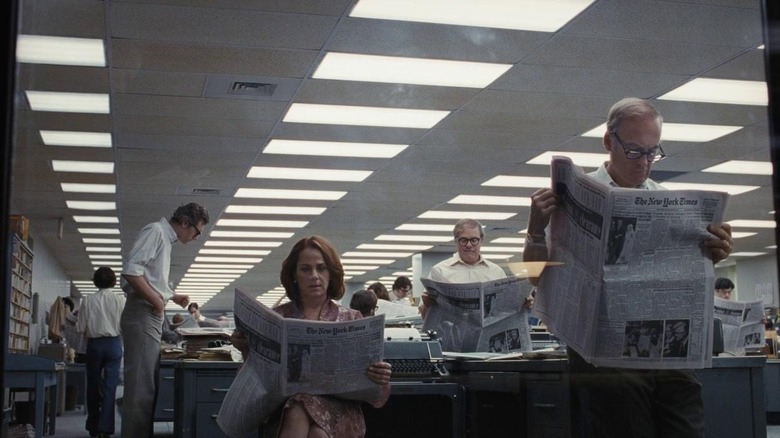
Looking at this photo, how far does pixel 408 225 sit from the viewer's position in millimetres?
4293

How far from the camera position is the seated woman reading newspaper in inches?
98.4

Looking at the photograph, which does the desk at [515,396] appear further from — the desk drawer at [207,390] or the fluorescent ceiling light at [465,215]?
the fluorescent ceiling light at [465,215]

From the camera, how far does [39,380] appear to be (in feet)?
7.86

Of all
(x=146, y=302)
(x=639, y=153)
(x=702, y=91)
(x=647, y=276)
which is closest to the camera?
(x=647, y=276)

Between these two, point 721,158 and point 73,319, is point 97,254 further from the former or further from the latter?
point 721,158

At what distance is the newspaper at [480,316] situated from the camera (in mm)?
3199

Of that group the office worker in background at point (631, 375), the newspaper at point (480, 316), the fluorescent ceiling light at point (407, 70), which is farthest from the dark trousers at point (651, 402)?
the fluorescent ceiling light at point (407, 70)

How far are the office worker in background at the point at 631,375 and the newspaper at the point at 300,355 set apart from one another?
1.56 ft

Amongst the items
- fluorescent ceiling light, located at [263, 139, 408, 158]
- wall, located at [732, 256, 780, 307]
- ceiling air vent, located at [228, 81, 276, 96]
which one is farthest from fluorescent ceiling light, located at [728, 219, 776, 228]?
ceiling air vent, located at [228, 81, 276, 96]

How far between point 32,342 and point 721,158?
2995 mm

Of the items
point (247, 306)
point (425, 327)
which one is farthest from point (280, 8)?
point (247, 306)

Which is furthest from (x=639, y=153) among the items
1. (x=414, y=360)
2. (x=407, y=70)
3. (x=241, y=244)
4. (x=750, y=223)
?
(x=407, y=70)

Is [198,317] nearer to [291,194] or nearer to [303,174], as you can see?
[291,194]

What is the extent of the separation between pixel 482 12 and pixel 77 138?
2.22m
